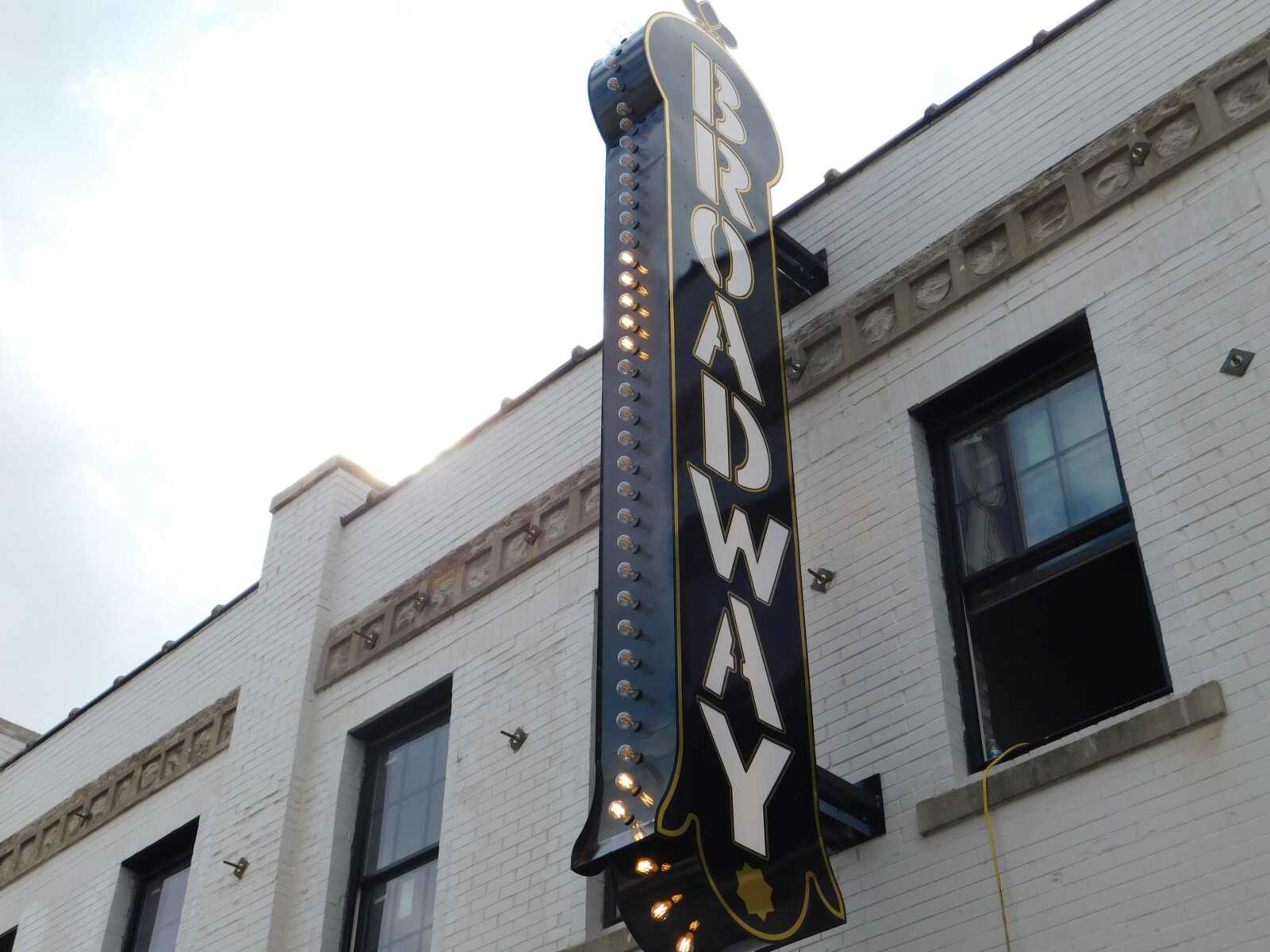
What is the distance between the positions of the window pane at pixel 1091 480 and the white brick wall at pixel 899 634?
0.34 meters

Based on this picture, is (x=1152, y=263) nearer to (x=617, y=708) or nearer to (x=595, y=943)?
(x=617, y=708)

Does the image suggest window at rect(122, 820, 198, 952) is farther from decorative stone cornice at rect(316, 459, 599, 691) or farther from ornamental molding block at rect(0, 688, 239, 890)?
decorative stone cornice at rect(316, 459, 599, 691)

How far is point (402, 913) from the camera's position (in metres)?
12.4

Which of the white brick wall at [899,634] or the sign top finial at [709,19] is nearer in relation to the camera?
the white brick wall at [899,634]

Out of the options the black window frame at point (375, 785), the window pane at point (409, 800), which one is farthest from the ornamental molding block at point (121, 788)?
the window pane at point (409, 800)

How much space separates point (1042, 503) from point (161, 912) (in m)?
9.24

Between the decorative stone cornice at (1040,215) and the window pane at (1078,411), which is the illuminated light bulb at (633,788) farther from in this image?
the decorative stone cornice at (1040,215)

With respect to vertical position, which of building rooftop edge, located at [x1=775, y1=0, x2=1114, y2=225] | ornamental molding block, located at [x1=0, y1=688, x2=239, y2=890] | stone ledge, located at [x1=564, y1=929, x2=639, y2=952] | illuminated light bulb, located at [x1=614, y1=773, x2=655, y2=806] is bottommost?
illuminated light bulb, located at [x1=614, y1=773, x2=655, y2=806]

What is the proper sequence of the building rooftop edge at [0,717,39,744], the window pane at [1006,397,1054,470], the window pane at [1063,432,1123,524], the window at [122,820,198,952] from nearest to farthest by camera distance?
the window pane at [1063,432,1123,524], the window pane at [1006,397,1054,470], the window at [122,820,198,952], the building rooftop edge at [0,717,39,744]

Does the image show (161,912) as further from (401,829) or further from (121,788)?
(401,829)

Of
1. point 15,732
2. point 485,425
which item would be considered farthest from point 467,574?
point 15,732

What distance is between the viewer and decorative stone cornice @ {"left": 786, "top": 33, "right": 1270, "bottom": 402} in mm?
9906

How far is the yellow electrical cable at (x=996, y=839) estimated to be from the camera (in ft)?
26.8

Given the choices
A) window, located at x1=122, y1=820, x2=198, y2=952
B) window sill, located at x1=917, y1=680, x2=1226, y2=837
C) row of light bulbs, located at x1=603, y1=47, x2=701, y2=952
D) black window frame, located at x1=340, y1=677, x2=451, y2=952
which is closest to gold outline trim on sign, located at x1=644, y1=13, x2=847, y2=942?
row of light bulbs, located at x1=603, y1=47, x2=701, y2=952
